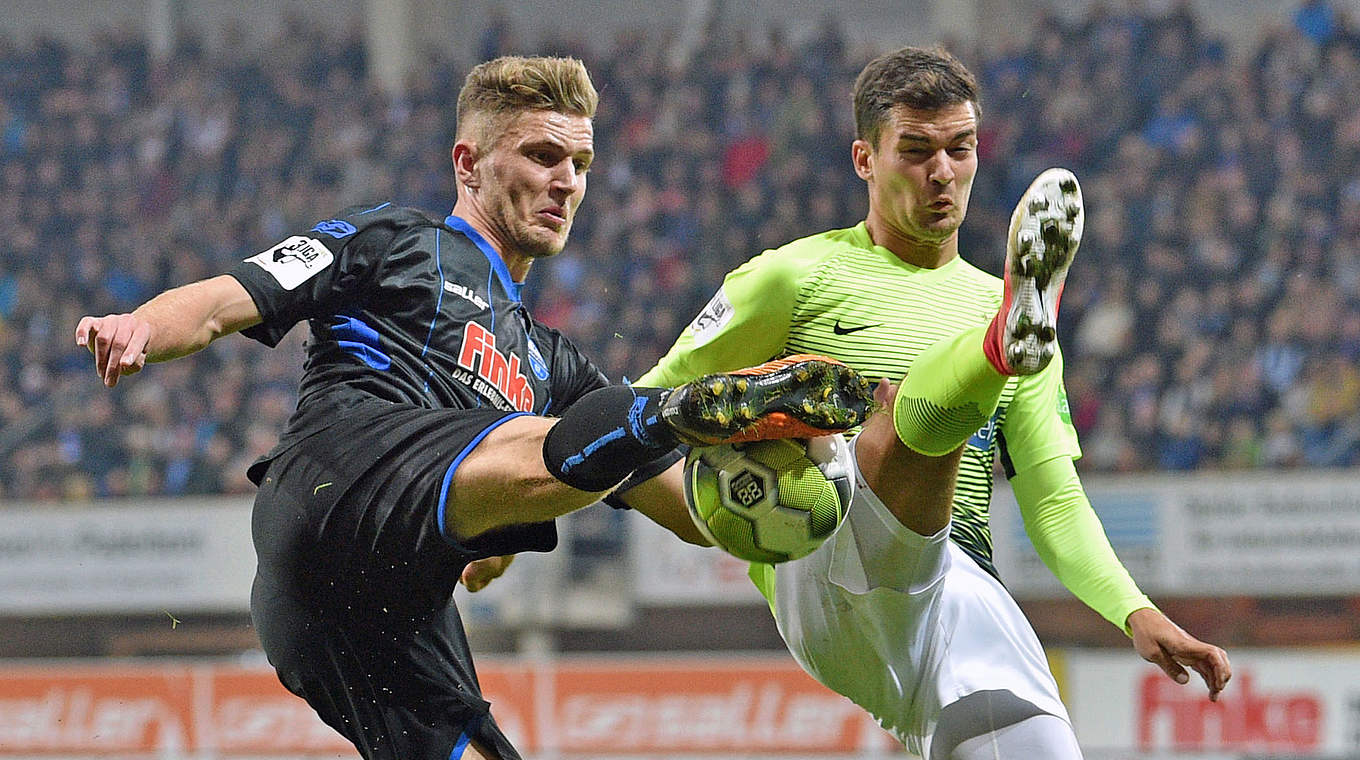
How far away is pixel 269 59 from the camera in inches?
661

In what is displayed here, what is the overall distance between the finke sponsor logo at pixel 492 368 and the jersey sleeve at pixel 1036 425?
1.22m

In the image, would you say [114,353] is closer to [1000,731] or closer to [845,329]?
[845,329]

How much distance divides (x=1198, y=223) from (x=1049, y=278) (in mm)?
9132

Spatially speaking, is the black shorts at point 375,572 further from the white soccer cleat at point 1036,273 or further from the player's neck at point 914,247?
the player's neck at point 914,247

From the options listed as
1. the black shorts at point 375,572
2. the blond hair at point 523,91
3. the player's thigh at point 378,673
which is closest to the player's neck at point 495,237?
the blond hair at point 523,91

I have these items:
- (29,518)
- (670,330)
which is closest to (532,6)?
(670,330)

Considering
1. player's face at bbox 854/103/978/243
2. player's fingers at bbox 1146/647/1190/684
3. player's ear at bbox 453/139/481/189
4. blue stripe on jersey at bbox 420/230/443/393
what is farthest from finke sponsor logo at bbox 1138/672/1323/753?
blue stripe on jersey at bbox 420/230/443/393

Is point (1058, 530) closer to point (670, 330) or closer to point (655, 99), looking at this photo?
point (670, 330)

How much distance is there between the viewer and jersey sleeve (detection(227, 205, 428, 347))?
3428 millimetres

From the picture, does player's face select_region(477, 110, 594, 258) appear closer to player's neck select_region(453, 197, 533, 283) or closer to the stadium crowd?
player's neck select_region(453, 197, 533, 283)

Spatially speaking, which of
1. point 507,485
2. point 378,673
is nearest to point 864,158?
point 507,485

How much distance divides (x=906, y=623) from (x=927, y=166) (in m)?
1.12

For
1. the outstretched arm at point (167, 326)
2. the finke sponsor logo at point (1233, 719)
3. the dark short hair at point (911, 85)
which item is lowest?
the finke sponsor logo at point (1233, 719)

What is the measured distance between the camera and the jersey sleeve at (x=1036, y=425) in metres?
3.97
